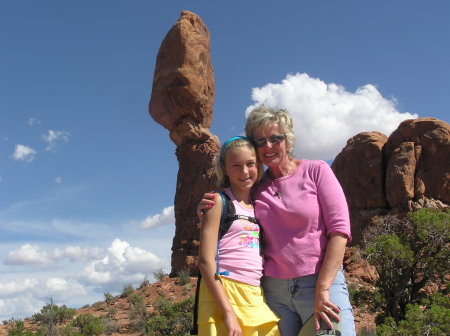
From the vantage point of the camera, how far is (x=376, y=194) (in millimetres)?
24047

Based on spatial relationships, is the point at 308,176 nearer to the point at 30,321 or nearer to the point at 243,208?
the point at 243,208

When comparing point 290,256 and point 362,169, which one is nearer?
point 290,256

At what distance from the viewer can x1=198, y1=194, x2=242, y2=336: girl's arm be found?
2.33 m

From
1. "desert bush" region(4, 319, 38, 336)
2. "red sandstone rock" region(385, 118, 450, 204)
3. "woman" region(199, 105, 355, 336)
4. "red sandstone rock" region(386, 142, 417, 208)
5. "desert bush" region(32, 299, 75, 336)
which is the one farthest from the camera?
"red sandstone rock" region(386, 142, 417, 208)

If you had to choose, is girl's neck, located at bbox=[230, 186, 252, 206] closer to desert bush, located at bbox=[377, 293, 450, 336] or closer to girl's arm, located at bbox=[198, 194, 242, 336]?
girl's arm, located at bbox=[198, 194, 242, 336]

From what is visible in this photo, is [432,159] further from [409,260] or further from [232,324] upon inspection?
[232,324]

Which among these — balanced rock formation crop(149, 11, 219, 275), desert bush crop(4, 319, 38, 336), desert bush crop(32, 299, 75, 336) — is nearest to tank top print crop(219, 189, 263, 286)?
desert bush crop(4, 319, 38, 336)

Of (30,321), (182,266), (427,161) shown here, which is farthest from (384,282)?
(30,321)

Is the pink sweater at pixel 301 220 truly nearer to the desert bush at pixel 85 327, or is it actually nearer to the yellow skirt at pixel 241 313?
the yellow skirt at pixel 241 313

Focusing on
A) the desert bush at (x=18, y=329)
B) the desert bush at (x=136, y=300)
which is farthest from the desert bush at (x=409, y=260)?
the desert bush at (x=18, y=329)

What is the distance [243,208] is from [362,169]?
77.5ft

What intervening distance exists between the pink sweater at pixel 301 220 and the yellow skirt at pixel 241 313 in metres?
0.18

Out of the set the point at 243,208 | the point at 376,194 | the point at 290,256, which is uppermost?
the point at 376,194

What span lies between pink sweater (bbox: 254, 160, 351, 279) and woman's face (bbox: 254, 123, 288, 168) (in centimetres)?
14
